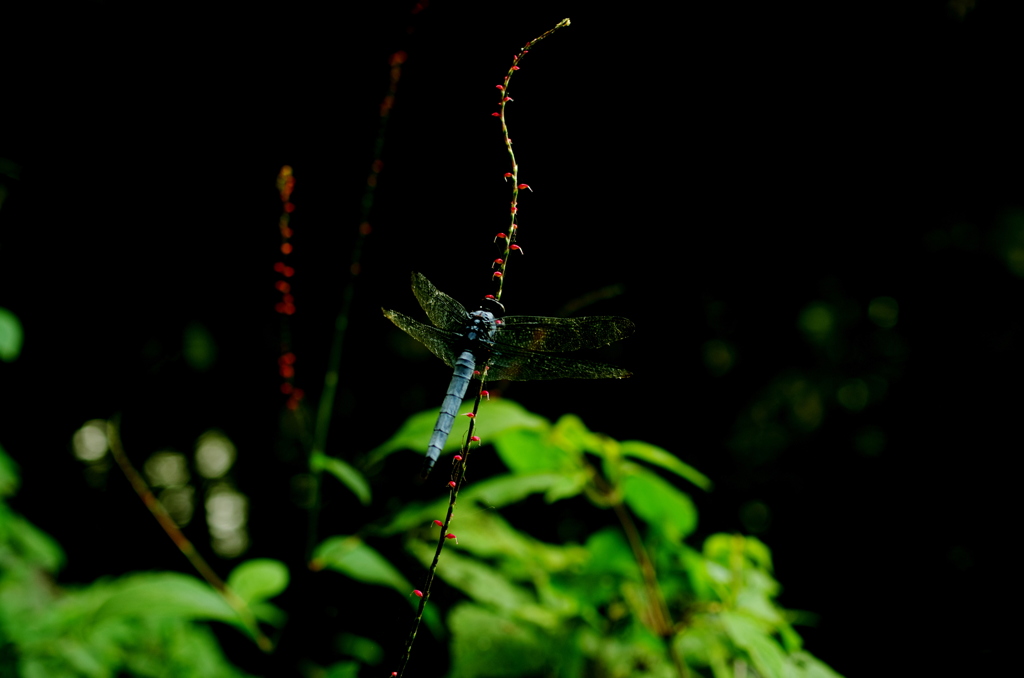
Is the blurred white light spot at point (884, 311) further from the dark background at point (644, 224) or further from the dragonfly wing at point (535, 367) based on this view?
the dragonfly wing at point (535, 367)

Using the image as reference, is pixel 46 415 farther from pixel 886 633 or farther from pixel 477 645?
pixel 886 633

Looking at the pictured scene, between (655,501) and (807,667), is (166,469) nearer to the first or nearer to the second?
(655,501)

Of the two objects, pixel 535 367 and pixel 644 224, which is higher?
pixel 644 224

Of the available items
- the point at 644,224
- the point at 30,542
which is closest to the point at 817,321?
the point at 644,224

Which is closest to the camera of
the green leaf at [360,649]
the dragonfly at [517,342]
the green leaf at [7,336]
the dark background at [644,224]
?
the dragonfly at [517,342]

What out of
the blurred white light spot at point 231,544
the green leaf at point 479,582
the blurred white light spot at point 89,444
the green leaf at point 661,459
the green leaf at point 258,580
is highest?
the blurred white light spot at point 89,444

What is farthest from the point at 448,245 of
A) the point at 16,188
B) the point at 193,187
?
the point at 16,188

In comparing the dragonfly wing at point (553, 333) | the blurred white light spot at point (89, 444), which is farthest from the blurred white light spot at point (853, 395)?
the blurred white light spot at point (89, 444)
